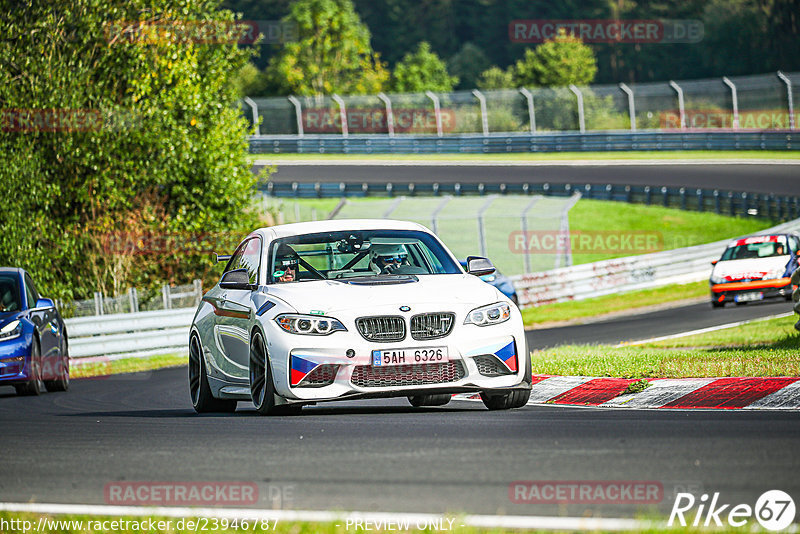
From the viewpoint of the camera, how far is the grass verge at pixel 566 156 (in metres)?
48.5

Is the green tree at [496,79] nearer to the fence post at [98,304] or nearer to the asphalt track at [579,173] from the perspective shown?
the asphalt track at [579,173]

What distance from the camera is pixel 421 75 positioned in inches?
3359

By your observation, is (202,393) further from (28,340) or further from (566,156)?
(566,156)

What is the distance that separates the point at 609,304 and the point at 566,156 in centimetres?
2503

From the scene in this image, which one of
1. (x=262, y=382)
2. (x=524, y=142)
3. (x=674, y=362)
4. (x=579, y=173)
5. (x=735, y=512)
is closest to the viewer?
(x=735, y=512)

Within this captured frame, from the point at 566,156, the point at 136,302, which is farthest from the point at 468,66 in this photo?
the point at 136,302

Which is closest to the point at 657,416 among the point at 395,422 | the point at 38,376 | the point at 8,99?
the point at 395,422

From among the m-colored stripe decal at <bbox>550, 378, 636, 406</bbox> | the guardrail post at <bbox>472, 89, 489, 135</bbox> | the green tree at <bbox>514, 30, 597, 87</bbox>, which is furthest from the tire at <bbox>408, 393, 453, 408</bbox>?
the green tree at <bbox>514, 30, 597, 87</bbox>

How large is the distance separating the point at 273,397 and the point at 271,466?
274 centimetres

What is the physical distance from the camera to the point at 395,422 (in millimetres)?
8664

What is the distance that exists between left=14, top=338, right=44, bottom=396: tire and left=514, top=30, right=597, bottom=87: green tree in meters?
68.3

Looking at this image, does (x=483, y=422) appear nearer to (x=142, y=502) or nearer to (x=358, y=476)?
(x=358, y=476)

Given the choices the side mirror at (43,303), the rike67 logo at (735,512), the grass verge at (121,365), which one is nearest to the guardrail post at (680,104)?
the grass verge at (121,365)

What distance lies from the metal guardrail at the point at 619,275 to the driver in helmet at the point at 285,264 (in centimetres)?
2014
